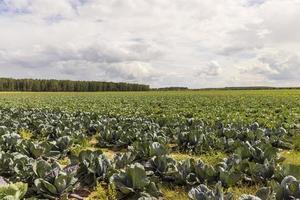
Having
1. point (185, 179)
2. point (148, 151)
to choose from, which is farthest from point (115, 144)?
point (185, 179)

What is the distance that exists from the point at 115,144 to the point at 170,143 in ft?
5.93

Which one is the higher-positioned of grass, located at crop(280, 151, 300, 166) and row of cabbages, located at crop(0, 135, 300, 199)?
row of cabbages, located at crop(0, 135, 300, 199)

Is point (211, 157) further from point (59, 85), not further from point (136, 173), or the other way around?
point (59, 85)

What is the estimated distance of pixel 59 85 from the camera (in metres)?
137

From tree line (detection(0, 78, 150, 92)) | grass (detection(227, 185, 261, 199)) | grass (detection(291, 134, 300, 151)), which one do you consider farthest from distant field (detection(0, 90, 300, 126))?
tree line (detection(0, 78, 150, 92))

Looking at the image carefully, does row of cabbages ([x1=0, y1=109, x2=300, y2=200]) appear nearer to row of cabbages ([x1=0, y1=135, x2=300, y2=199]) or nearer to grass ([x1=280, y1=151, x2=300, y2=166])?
row of cabbages ([x1=0, y1=135, x2=300, y2=199])

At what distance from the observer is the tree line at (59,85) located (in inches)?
5167

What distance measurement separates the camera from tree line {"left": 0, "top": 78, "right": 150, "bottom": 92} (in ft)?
431

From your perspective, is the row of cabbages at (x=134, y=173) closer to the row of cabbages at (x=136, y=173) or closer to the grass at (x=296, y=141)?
the row of cabbages at (x=136, y=173)

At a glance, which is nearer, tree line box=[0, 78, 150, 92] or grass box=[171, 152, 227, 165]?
grass box=[171, 152, 227, 165]

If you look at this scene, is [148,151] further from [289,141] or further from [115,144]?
[289,141]

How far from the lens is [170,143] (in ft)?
42.1

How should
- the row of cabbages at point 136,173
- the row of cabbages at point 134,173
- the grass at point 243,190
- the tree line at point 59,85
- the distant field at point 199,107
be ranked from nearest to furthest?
the row of cabbages at point 134,173
the row of cabbages at point 136,173
the grass at point 243,190
the distant field at point 199,107
the tree line at point 59,85

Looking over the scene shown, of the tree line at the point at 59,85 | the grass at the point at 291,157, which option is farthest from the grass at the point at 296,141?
the tree line at the point at 59,85
